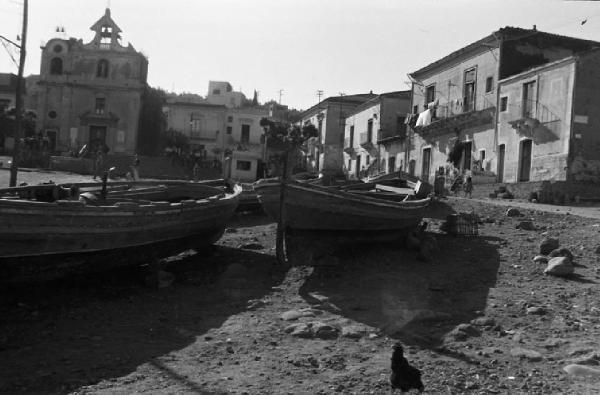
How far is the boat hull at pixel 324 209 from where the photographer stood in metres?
9.68

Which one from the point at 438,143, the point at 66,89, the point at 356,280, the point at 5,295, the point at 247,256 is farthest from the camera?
the point at 66,89

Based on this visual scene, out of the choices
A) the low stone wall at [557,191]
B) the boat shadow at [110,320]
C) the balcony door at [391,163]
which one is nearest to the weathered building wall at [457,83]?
the balcony door at [391,163]

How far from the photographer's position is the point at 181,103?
5831 centimetres

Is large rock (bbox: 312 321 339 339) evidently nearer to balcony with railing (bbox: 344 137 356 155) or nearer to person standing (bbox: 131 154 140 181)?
person standing (bbox: 131 154 140 181)

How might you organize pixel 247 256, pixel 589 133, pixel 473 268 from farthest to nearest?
pixel 589 133, pixel 247 256, pixel 473 268

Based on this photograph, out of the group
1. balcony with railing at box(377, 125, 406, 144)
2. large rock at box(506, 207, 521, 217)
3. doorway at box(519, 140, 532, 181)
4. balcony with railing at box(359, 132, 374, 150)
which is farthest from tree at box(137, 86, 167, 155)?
large rock at box(506, 207, 521, 217)

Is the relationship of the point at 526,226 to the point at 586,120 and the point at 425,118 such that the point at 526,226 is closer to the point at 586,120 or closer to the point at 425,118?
the point at 586,120

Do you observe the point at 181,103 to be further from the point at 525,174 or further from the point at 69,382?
the point at 69,382

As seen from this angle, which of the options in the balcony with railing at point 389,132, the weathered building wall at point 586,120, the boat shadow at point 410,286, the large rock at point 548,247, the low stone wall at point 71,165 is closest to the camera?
the boat shadow at point 410,286

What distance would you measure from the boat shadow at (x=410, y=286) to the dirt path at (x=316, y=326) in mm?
30

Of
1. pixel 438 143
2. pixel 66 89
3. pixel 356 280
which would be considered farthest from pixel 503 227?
pixel 66 89

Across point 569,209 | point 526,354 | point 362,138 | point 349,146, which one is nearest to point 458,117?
point 362,138

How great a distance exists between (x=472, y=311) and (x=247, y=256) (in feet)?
18.2

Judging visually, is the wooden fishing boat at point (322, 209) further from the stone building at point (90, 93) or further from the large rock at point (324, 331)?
the stone building at point (90, 93)
